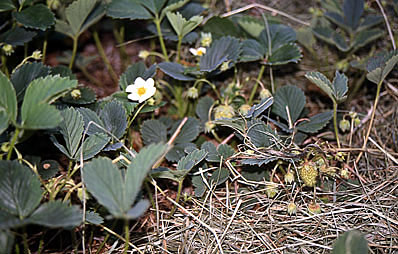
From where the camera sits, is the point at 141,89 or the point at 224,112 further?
the point at 224,112

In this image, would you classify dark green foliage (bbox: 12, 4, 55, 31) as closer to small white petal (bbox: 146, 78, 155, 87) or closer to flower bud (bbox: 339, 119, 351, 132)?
small white petal (bbox: 146, 78, 155, 87)

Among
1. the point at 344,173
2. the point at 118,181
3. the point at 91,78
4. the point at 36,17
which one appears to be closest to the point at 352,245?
the point at 344,173

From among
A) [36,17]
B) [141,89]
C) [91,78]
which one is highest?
[36,17]

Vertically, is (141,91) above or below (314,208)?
above

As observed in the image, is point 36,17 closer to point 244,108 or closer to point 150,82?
point 150,82

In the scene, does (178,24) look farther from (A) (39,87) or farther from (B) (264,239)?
(B) (264,239)

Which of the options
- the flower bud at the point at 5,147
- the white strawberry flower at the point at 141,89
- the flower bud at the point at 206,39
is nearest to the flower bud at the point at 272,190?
the white strawberry flower at the point at 141,89

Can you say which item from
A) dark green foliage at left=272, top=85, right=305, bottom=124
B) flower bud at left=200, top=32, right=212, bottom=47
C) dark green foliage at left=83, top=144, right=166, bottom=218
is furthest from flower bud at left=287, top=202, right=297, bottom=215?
flower bud at left=200, top=32, right=212, bottom=47
